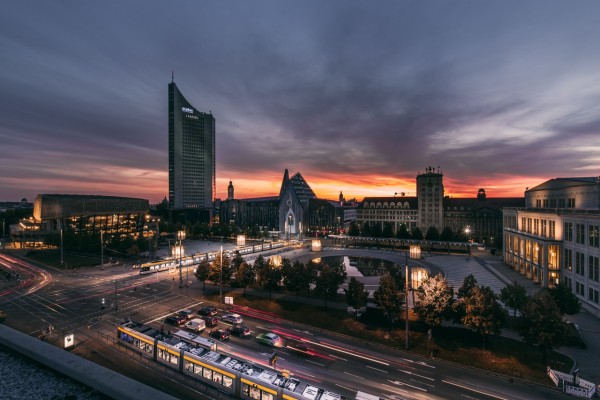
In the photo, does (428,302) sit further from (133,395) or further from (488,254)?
(488,254)

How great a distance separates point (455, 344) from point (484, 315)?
16.6ft

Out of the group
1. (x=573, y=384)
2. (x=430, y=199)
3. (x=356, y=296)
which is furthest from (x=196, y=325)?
(x=430, y=199)

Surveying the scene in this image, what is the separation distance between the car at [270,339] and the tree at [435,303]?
18456 millimetres

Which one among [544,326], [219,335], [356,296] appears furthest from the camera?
[356,296]

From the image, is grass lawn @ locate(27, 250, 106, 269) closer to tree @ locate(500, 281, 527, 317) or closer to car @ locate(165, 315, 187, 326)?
car @ locate(165, 315, 187, 326)

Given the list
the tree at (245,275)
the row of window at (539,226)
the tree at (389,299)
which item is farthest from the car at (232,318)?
the row of window at (539,226)

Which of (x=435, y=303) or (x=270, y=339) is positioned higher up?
(x=435, y=303)

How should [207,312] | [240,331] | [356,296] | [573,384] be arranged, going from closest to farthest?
1. [573,384]
2. [240,331]
3. [356,296]
4. [207,312]

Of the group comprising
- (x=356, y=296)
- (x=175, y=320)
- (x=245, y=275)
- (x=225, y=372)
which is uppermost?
(x=245, y=275)

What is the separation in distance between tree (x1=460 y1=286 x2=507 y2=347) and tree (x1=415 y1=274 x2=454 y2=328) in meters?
2.36

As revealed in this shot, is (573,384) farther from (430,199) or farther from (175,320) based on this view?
(430,199)

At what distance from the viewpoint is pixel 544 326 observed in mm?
31703

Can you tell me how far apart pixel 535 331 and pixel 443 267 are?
49.3 meters

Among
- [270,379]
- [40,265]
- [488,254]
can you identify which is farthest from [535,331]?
[40,265]
